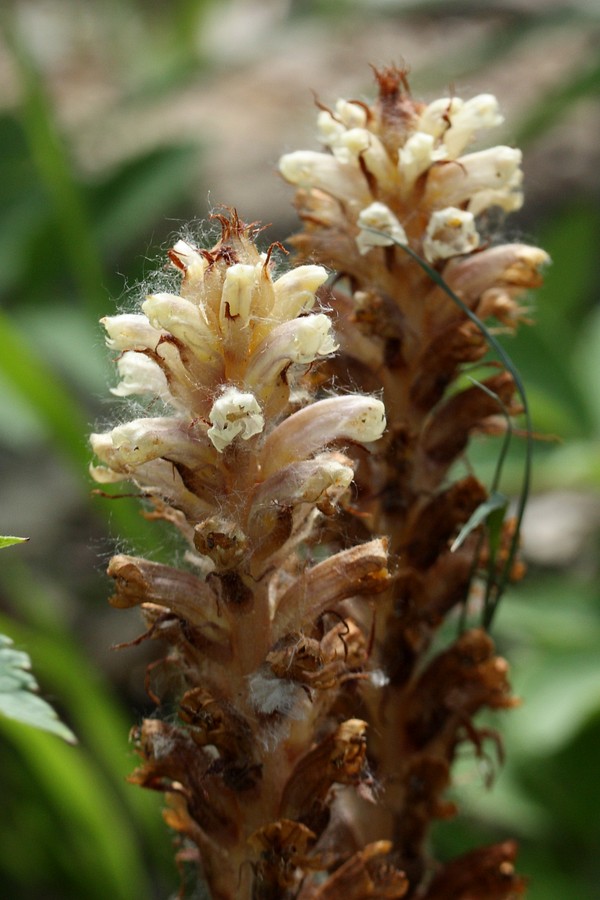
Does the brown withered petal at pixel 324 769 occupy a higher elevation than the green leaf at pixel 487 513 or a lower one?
lower

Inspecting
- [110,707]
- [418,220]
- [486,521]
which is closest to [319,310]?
[418,220]

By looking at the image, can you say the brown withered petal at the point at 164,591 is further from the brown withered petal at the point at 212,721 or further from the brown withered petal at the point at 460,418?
the brown withered petal at the point at 460,418

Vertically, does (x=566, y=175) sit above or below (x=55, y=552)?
above

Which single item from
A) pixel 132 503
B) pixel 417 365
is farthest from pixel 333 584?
pixel 132 503

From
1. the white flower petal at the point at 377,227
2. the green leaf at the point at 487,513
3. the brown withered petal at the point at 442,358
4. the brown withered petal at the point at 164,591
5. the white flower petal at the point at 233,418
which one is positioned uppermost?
the white flower petal at the point at 377,227

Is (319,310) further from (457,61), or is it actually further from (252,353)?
(457,61)

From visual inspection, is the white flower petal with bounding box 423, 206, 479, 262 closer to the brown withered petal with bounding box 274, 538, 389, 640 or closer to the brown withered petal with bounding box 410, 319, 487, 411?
the brown withered petal with bounding box 410, 319, 487, 411

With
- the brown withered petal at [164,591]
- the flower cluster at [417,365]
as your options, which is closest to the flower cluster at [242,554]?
the brown withered petal at [164,591]
